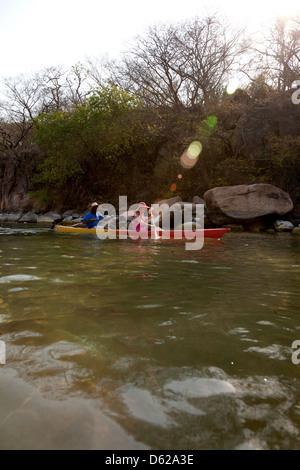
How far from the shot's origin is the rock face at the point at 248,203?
1367 cm

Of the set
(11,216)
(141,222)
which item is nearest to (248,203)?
(141,222)

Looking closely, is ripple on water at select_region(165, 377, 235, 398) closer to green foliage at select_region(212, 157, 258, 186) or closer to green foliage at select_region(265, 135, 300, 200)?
green foliage at select_region(265, 135, 300, 200)

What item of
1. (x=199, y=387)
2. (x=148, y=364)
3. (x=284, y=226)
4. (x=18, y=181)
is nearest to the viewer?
(x=199, y=387)

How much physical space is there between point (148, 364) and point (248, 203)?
12.7m

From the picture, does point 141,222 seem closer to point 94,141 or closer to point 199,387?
point 199,387

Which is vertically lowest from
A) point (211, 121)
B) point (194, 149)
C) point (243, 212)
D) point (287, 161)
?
point (243, 212)

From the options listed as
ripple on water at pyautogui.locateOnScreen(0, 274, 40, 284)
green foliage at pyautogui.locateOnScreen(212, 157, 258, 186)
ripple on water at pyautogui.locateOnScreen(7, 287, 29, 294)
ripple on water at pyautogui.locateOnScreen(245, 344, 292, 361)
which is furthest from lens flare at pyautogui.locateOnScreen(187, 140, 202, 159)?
ripple on water at pyautogui.locateOnScreen(245, 344, 292, 361)

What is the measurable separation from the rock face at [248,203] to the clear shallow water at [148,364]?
9.76 metres

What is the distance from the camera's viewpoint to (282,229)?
13414 millimetres

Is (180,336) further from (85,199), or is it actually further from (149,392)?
(85,199)

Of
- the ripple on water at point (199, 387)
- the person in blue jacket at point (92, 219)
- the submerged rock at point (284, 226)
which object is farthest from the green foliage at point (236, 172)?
the ripple on water at point (199, 387)

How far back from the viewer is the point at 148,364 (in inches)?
78.4

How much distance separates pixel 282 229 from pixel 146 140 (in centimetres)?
1205

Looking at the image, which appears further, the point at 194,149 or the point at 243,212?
→ the point at 194,149
